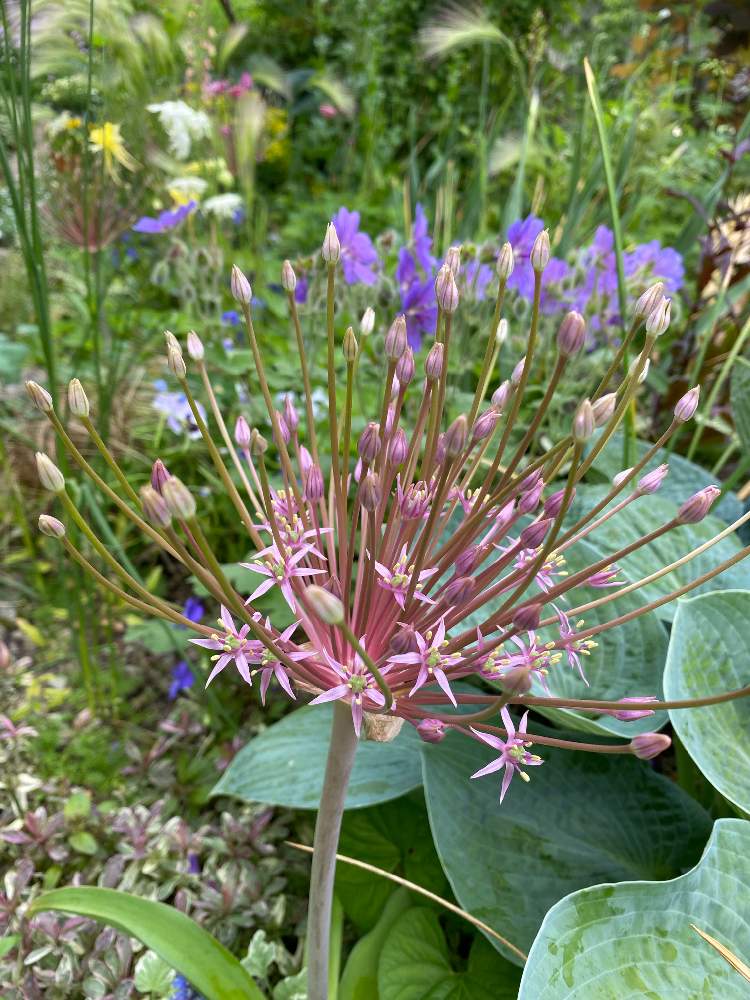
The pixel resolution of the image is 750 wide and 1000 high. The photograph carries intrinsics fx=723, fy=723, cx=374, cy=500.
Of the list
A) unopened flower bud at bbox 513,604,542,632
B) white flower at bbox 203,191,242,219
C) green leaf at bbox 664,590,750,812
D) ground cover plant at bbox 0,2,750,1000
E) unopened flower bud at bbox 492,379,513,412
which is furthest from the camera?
white flower at bbox 203,191,242,219

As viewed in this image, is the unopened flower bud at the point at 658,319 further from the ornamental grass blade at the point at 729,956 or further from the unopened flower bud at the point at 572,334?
the ornamental grass blade at the point at 729,956

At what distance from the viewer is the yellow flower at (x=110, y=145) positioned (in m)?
1.69

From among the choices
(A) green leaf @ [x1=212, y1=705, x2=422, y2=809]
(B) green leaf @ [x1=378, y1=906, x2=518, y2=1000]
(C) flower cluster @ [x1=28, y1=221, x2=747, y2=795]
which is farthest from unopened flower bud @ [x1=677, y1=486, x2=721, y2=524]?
(B) green leaf @ [x1=378, y1=906, x2=518, y2=1000]

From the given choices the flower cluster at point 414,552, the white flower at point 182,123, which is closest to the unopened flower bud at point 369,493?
the flower cluster at point 414,552

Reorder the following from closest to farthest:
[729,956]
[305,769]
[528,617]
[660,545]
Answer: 1. [528,617]
2. [729,956]
3. [305,769]
4. [660,545]

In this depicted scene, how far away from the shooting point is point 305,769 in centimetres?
109

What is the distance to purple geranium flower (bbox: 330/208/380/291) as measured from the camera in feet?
4.46

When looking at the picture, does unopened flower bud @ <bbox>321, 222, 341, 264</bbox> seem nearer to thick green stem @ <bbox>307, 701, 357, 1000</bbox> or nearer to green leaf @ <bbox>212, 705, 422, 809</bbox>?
thick green stem @ <bbox>307, 701, 357, 1000</bbox>

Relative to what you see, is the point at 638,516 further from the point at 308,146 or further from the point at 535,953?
the point at 308,146

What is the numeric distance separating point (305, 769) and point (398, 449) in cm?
62

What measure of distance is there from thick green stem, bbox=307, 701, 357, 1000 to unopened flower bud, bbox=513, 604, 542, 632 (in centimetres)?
20

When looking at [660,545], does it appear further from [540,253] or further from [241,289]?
[241,289]

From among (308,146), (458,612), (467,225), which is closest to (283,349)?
(467,225)

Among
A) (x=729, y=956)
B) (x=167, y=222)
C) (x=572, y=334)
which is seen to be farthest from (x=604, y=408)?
(x=167, y=222)
